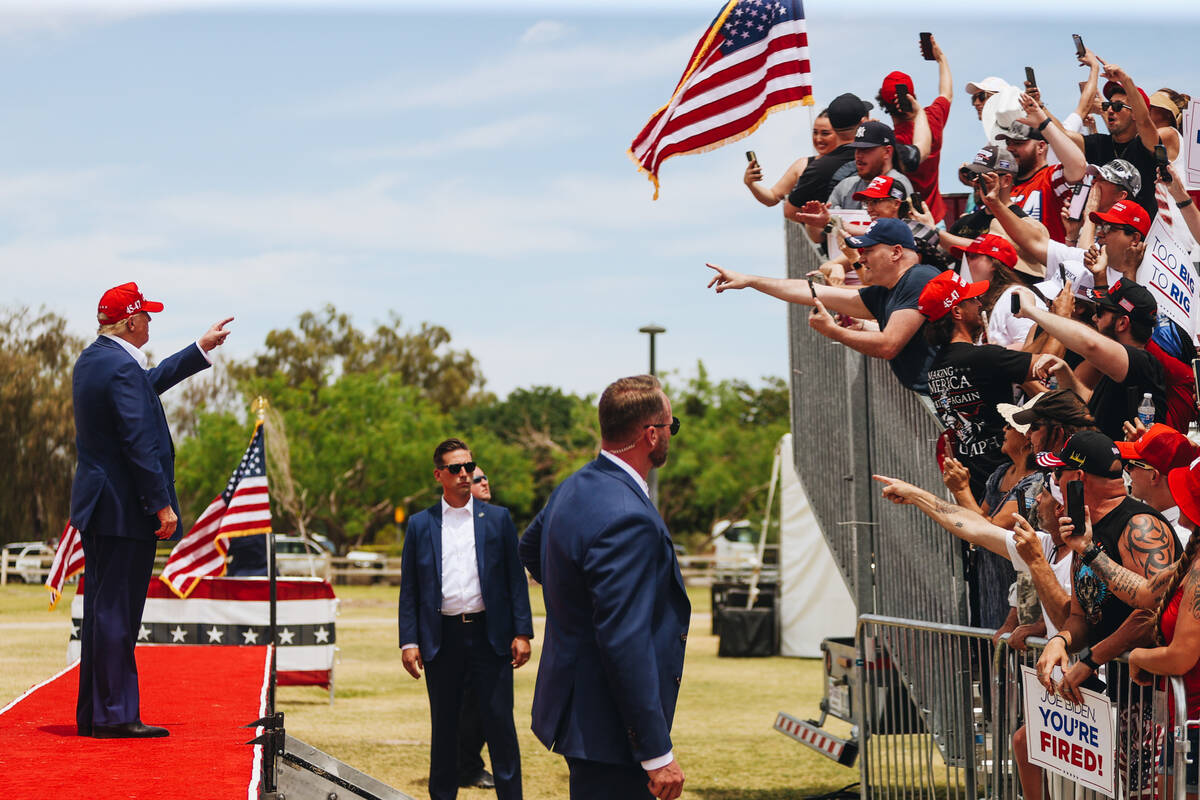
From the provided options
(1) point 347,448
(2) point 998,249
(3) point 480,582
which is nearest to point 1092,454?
(2) point 998,249

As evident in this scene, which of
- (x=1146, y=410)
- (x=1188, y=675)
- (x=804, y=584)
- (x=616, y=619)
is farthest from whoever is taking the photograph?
(x=804, y=584)

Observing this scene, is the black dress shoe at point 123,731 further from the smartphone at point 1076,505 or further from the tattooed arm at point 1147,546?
the tattooed arm at point 1147,546

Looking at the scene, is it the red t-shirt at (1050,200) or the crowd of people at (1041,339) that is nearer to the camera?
the crowd of people at (1041,339)

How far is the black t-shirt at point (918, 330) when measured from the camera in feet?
23.3

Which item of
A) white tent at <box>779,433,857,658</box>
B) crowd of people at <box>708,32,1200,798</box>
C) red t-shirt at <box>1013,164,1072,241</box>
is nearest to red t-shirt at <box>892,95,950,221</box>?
crowd of people at <box>708,32,1200,798</box>

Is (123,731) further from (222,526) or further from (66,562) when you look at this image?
(222,526)

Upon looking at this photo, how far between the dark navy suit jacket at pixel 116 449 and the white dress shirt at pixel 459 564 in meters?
1.97

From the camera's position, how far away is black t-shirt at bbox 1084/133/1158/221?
7.85m

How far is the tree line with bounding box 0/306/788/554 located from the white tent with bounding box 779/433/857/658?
30839mm

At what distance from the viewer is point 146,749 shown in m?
5.63

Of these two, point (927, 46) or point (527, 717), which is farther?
point (527, 717)

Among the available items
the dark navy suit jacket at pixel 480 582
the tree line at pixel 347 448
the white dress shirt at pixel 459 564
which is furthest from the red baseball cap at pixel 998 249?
the tree line at pixel 347 448

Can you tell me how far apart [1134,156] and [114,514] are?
6.59m

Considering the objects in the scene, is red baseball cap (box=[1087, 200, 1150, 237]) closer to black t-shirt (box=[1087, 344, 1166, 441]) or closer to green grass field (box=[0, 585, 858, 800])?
black t-shirt (box=[1087, 344, 1166, 441])
